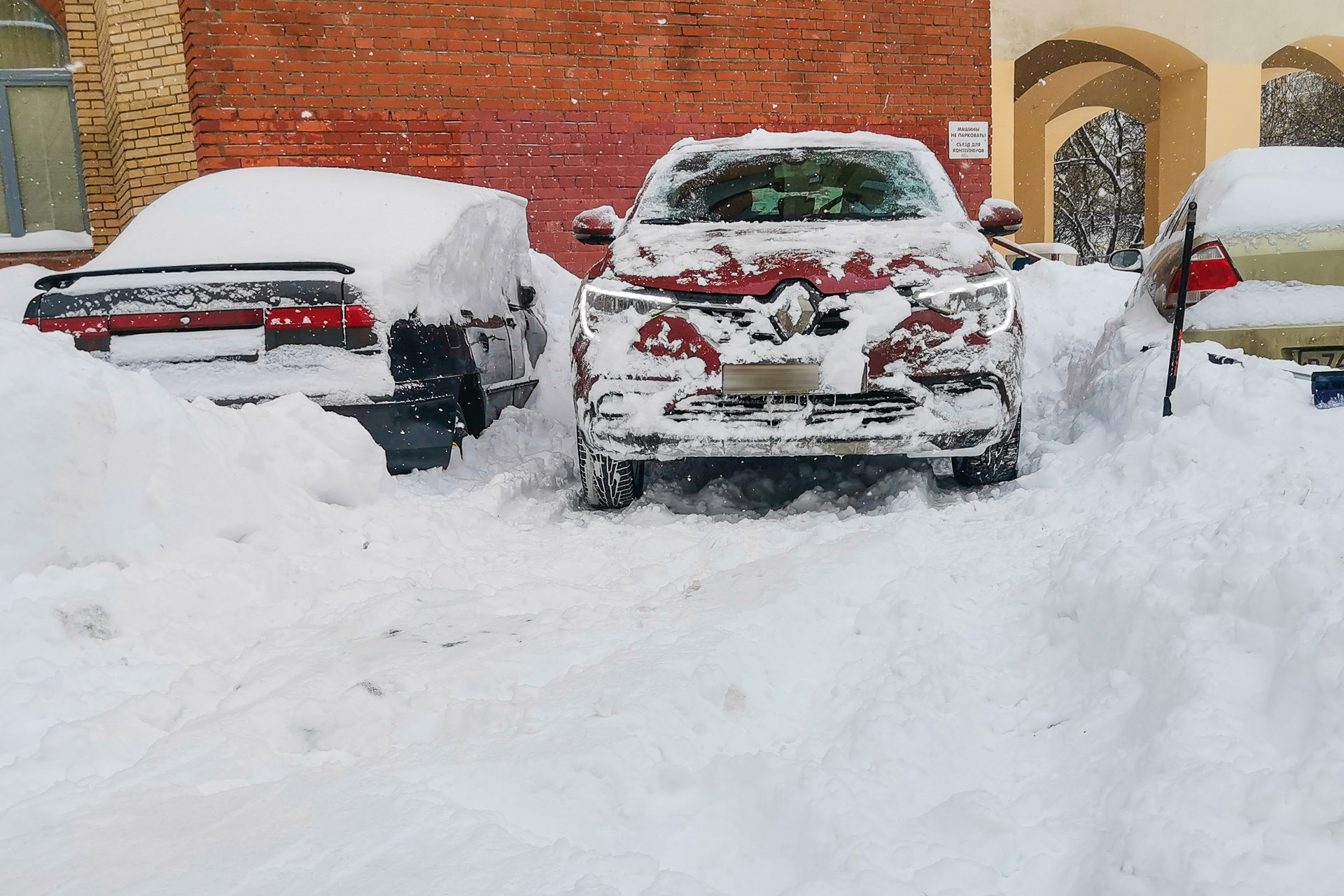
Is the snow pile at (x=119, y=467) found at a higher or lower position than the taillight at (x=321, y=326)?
lower

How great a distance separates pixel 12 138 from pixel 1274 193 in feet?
43.4

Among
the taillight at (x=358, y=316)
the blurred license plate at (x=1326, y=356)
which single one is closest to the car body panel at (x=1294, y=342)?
the blurred license plate at (x=1326, y=356)

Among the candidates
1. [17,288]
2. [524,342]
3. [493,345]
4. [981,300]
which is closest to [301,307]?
[493,345]

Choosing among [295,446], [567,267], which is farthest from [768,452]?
[567,267]

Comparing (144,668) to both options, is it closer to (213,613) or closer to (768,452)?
(213,613)

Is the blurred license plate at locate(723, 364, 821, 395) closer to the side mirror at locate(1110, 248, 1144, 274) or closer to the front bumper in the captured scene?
the front bumper

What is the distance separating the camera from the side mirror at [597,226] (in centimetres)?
480

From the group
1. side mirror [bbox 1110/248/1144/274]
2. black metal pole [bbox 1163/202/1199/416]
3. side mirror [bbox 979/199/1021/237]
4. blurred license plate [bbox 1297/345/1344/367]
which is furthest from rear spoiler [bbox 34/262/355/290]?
blurred license plate [bbox 1297/345/1344/367]

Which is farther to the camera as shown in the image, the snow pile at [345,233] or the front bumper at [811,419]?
the snow pile at [345,233]

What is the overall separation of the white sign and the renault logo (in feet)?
26.9

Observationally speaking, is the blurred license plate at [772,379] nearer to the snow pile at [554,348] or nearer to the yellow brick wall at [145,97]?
the snow pile at [554,348]

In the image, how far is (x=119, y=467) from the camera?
9.44ft

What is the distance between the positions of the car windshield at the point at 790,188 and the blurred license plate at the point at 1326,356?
1594 millimetres

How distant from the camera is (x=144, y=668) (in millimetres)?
2328
